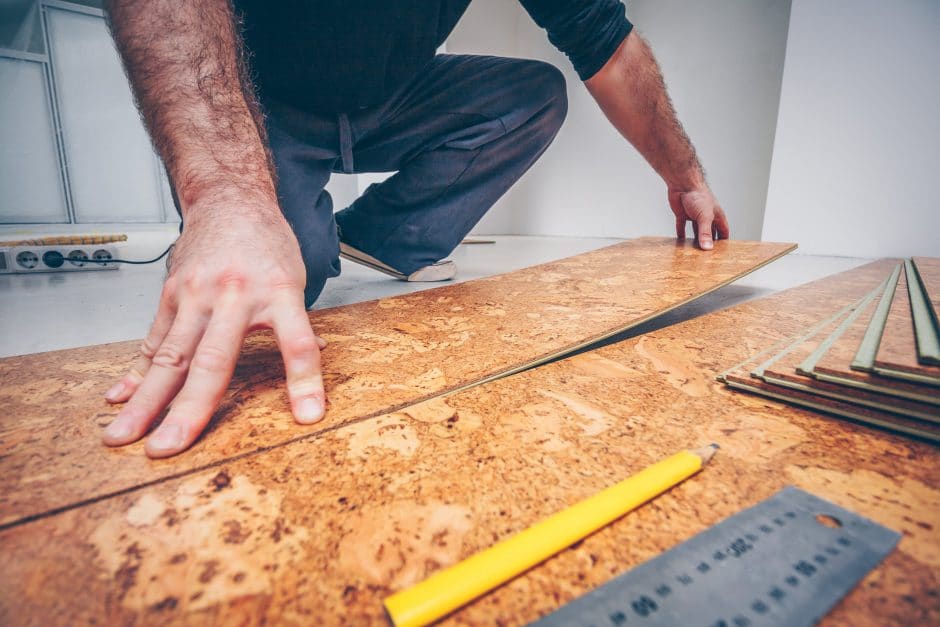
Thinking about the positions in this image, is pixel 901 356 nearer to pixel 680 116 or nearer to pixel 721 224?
pixel 721 224

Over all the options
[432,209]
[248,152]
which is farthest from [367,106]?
[248,152]

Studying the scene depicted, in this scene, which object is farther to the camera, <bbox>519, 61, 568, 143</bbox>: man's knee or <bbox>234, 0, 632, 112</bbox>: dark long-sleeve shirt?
<bbox>519, 61, 568, 143</bbox>: man's knee

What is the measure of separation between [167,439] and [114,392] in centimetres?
24

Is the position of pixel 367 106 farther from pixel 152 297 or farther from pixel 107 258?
pixel 107 258

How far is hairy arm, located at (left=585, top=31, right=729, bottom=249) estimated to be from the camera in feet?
4.92

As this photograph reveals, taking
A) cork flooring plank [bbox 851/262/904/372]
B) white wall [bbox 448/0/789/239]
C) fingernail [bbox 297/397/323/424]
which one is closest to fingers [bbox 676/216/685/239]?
cork flooring plank [bbox 851/262/904/372]

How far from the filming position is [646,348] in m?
0.88

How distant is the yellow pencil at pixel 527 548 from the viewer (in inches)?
12.3

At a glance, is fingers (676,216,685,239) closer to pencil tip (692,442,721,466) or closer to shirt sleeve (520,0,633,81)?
shirt sleeve (520,0,633,81)

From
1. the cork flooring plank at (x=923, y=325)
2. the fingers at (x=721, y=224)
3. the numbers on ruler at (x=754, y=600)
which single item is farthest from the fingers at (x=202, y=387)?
the fingers at (x=721, y=224)

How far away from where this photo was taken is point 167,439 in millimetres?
516

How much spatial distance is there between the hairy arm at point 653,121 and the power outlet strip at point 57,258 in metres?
2.42

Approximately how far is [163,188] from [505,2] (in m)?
4.61

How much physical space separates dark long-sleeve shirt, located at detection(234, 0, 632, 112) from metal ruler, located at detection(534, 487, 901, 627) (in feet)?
4.71
